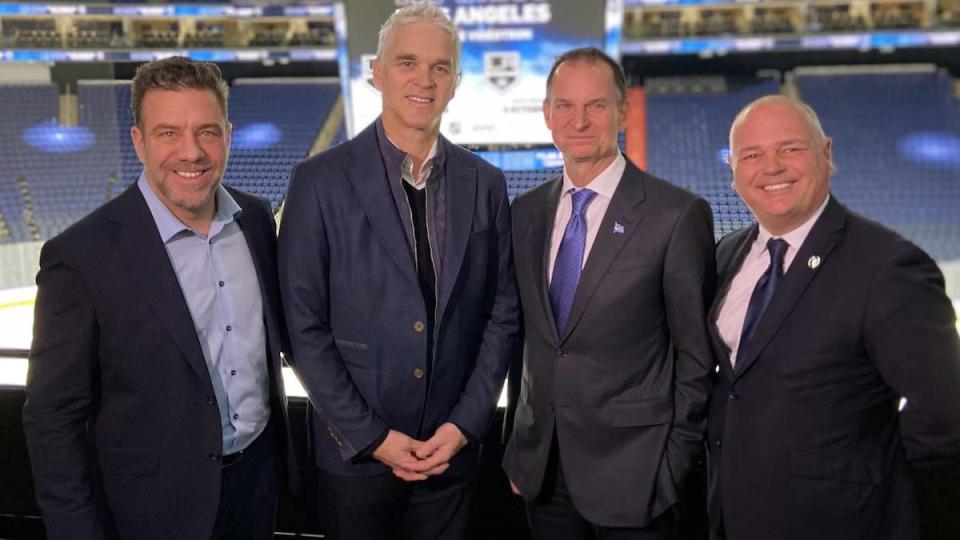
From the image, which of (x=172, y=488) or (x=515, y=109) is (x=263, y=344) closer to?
(x=172, y=488)

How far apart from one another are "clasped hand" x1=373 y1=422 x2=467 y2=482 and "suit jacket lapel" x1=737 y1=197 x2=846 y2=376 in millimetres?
603

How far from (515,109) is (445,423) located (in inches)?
254

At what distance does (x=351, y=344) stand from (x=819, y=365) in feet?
2.95

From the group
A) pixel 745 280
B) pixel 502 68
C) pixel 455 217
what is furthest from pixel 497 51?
pixel 745 280

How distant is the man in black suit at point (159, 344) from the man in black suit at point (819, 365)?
95 cm

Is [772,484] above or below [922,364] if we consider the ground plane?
below

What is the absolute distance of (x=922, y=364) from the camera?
1419 mm

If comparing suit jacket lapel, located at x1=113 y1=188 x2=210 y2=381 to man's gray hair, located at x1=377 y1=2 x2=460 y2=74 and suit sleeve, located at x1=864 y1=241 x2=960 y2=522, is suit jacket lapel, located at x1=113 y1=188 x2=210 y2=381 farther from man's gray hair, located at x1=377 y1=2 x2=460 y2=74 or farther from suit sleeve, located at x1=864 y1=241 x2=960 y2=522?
suit sleeve, located at x1=864 y1=241 x2=960 y2=522

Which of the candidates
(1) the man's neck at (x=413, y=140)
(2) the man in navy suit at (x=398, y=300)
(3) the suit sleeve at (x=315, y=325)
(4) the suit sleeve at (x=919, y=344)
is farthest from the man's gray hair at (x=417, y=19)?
(4) the suit sleeve at (x=919, y=344)

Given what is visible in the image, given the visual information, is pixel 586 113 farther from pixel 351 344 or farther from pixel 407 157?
pixel 351 344

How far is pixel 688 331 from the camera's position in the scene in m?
1.67

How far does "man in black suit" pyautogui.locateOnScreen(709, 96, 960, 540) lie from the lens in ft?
4.73

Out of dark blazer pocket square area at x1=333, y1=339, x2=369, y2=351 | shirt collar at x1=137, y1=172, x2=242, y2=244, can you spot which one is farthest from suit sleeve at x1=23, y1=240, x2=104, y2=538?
dark blazer pocket square area at x1=333, y1=339, x2=369, y2=351

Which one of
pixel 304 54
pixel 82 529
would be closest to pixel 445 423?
pixel 82 529
